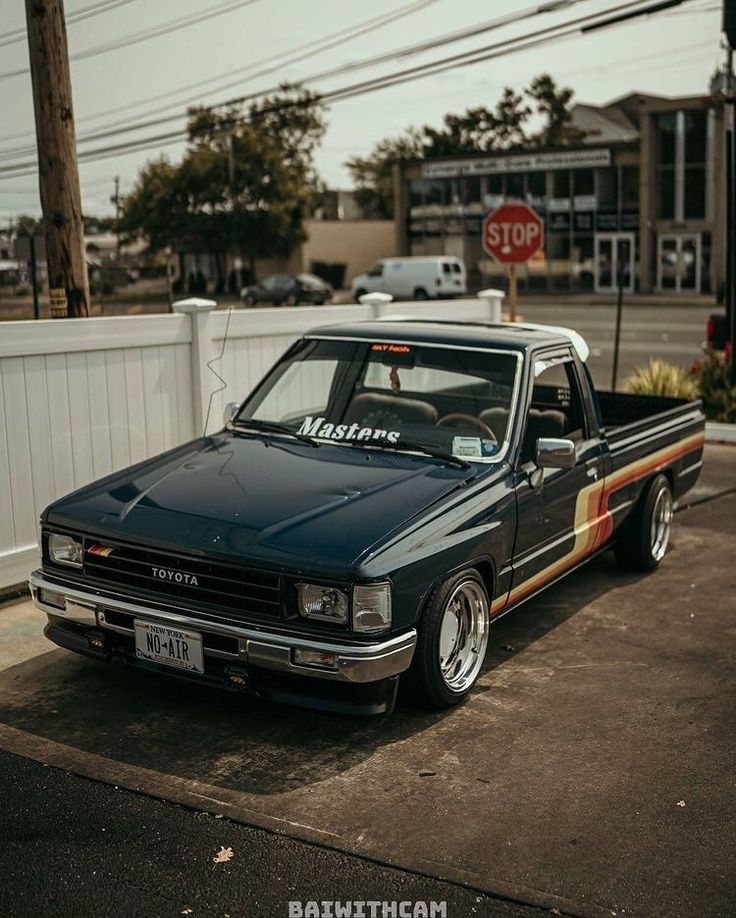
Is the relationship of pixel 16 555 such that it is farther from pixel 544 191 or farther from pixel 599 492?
pixel 544 191

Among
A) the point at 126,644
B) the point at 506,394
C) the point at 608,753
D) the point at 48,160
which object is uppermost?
the point at 48,160

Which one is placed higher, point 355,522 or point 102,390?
point 102,390

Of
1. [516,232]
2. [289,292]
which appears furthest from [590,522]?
[289,292]

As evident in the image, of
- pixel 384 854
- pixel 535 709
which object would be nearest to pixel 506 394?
pixel 535 709

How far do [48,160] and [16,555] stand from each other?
10.3 feet

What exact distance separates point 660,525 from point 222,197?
61243 mm

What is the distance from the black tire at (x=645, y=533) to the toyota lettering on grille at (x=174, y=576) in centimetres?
379

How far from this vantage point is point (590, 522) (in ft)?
23.5

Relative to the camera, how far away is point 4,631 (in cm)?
686

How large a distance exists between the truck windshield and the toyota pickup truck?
0.4 inches

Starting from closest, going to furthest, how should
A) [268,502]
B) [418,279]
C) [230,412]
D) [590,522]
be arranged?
[268,502] → [230,412] → [590,522] → [418,279]

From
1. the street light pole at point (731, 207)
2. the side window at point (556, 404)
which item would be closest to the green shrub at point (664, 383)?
the street light pole at point (731, 207)

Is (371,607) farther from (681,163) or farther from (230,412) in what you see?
(681,163)

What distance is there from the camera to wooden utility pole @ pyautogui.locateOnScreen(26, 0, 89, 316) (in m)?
8.71
